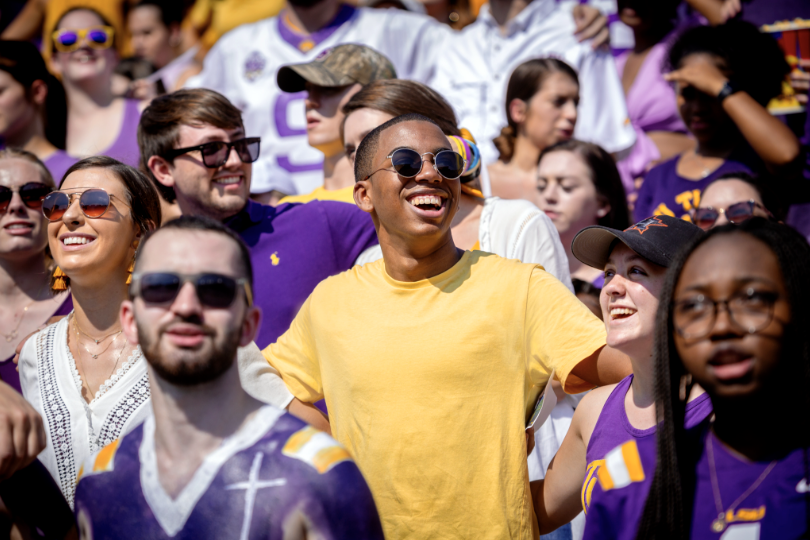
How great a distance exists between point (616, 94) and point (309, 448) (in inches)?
177

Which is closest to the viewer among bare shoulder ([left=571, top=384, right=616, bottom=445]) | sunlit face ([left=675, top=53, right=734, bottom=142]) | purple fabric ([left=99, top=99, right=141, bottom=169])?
bare shoulder ([left=571, top=384, right=616, bottom=445])

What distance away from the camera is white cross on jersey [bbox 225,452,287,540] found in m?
1.90

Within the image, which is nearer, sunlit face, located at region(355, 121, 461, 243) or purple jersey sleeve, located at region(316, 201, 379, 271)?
sunlit face, located at region(355, 121, 461, 243)

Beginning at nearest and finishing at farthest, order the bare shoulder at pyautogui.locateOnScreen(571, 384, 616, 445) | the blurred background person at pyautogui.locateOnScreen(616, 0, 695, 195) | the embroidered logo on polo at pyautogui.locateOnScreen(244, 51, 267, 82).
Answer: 1. the bare shoulder at pyautogui.locateOnScreen(571, 384, 616, 445)
2. the blurred background person at pyautogui.locateOnScreen(616, 0, 695, 195)
3. the embroidered logo on polo at pyautogui.locateOnScreen(244, 51, 267, 82)

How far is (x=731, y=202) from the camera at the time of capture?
13.4ft

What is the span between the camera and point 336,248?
366cm

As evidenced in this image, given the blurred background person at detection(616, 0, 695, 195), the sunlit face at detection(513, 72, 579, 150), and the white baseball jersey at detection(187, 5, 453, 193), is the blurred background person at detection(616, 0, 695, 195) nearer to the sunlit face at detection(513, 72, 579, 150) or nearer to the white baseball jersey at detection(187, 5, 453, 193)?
the sunlit face at detection(513, 72, 579, 150)

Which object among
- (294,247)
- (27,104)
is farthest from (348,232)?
(27,104)

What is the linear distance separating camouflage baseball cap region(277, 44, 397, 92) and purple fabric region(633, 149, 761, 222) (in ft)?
5.35

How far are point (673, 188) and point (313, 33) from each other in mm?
3045

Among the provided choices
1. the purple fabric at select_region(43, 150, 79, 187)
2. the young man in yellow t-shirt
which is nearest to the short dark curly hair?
the young man in yellow t-shirt

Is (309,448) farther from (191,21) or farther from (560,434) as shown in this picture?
Result: (191,21)

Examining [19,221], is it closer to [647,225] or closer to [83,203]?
[83,203]

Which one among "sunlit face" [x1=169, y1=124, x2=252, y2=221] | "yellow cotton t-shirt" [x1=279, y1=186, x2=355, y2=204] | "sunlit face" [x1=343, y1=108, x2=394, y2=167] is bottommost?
"yellow cotton t-shirt" [x1=279, y1=186, x2=355, y2=204]
